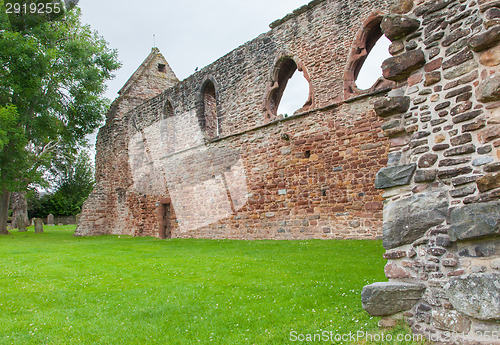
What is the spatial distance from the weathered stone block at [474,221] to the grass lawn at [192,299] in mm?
1075

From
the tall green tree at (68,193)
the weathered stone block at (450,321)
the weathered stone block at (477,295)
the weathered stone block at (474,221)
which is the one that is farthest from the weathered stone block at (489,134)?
the tall green tree at (68,193)

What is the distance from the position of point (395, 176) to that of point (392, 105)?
2.42 feet

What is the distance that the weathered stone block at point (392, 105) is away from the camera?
148 inches

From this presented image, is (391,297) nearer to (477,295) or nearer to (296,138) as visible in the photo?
(477,295)

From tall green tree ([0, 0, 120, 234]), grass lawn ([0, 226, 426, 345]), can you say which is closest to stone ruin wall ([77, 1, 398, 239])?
grass lawn ([0, 226, 426, 345])

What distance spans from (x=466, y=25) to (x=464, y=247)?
2007mm

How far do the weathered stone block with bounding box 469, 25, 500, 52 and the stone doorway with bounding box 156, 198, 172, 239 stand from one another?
602 inches

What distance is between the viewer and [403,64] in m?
3.80

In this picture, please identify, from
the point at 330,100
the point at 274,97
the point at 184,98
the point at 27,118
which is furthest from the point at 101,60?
the point at 330,100

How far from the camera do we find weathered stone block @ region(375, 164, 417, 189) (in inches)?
142

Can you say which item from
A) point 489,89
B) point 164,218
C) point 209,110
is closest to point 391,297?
point 489,89

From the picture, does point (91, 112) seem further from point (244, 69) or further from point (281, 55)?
point (281, 55)

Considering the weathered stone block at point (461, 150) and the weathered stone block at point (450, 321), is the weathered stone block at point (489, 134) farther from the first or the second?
the weathered stone block at point (450, 321)

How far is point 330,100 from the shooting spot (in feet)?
35.6
